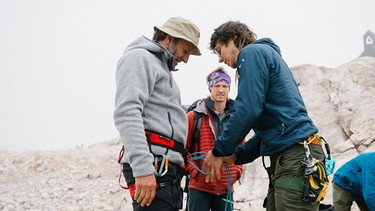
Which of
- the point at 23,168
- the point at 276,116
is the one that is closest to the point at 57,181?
the point at 23,168

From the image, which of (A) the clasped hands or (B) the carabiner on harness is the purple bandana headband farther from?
(B) the carabiner on harness

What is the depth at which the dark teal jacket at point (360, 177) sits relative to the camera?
425 cm

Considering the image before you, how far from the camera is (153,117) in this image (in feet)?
10.3

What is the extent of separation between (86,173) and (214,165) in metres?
14.7

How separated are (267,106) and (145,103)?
1.22m

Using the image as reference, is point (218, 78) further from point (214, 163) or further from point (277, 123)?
point (277, 123)

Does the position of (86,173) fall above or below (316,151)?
below

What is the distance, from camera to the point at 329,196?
8758mm

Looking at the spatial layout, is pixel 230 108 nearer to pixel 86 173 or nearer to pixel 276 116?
pixel 276 116

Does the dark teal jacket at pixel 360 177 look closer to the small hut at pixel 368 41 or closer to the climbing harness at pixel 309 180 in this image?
the climbing harness at pixel 309 180

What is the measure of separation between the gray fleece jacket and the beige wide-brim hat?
9.6 inches

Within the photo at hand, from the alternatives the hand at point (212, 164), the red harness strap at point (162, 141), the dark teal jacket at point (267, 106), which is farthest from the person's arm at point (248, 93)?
the hand at point (212, 164)

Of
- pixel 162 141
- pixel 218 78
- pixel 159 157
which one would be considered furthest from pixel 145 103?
pixel 218 78

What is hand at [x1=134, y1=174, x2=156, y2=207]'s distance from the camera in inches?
109
